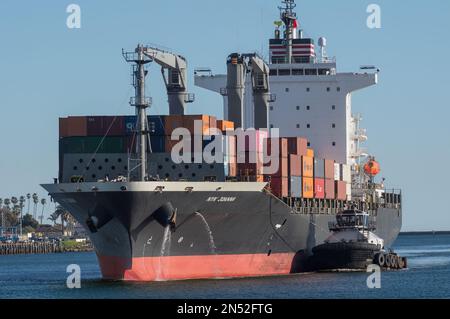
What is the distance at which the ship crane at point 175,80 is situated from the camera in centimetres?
5200

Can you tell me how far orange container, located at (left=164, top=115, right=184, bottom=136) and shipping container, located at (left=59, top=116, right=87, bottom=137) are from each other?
3.82m

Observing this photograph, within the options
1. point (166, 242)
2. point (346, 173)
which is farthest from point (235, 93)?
point (166, 242)

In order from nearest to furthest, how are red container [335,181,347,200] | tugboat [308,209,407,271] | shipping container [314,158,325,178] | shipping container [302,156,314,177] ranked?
tugboat [308,209,407,271], shipping container [302,156,314,177], shipping container [314,158,325,178], red container [335,181,347,200]

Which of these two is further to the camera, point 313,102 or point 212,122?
point 313,102

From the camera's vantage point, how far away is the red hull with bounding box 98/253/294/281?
145 ft

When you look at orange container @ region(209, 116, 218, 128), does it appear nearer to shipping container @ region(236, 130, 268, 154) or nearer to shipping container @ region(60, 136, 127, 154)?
shipping container @ region(236, 130, 268, 154)

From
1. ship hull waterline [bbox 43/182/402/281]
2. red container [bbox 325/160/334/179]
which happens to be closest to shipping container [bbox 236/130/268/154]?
ship hull waterline [bbox 43/182/402/281]

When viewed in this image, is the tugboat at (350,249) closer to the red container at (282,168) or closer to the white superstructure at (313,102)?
the red container at (282,168)

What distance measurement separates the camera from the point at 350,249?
176 ft

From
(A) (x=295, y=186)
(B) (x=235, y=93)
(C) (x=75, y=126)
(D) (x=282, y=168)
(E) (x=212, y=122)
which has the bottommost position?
(A) (x=295, y=186)

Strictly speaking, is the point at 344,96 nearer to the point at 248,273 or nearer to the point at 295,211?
the point at 295,211

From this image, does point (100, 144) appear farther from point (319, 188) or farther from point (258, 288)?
point (319, 188)

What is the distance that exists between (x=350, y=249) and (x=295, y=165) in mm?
5027
